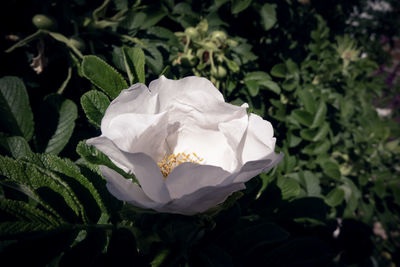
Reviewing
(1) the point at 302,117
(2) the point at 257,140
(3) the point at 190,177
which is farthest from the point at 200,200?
(1) the point at 302,117

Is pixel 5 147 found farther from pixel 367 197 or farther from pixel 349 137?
pixel 367 197

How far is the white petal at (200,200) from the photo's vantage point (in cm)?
46

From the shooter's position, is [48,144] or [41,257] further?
[48,144]

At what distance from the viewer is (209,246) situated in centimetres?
60

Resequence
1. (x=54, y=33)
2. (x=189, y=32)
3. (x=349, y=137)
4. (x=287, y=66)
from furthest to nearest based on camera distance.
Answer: (x=349, y=137) → (x=287, y=66) → (x=189, y=32) → (x=54, y=33)

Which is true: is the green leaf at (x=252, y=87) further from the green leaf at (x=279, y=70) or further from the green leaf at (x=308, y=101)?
the green leaf at (x=308, y=101)

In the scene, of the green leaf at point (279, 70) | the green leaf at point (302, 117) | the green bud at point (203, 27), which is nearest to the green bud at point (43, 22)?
the green bud at point (203, 27)

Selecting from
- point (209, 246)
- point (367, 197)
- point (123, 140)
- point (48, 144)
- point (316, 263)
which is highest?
point (123, 140)

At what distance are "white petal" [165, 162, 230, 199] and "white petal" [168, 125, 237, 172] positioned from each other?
0.18 metres

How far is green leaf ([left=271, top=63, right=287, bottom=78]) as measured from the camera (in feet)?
4.93

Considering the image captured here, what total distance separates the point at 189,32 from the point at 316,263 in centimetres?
96

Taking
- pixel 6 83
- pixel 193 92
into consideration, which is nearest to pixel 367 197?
pixel 193 92

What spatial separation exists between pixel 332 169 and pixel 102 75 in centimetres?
137

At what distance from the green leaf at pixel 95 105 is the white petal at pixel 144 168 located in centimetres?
14
